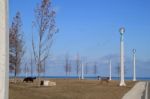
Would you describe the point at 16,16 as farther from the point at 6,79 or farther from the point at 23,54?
the point at 6,79

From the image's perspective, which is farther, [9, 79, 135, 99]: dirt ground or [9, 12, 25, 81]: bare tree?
[9, 12, 25, 81]: bare tree

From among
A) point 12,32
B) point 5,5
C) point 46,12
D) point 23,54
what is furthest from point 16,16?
point 5,5

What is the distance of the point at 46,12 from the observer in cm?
3962

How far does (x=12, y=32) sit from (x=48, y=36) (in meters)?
10.8
